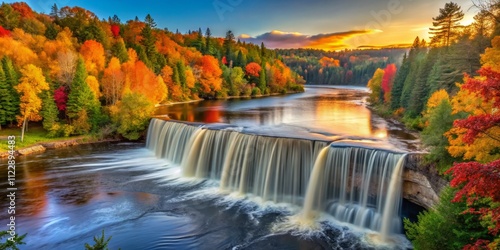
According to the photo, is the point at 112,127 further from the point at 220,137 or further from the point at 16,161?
the point at 220,137

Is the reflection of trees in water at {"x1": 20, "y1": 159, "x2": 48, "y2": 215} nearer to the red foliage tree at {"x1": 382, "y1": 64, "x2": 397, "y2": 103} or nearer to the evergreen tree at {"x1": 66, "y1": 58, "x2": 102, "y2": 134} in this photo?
the evergreen tree at {"x1": 66, "y1": 58, "x2": 102, "y2": 134}

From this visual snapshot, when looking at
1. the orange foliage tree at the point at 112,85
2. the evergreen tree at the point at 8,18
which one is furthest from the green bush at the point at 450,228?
the evergreen tree at the point at 8,18

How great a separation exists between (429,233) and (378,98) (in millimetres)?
41548

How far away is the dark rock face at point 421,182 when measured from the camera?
14148 millimetres

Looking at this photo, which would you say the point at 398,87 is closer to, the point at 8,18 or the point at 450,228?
the point at 450,228

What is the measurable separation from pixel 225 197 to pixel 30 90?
2441cm

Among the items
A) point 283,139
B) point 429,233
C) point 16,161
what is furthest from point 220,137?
point 16,161

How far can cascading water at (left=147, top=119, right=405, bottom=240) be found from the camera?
15125 mm

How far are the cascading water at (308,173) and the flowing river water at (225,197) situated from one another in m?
0.06

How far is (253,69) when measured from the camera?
3206 inches

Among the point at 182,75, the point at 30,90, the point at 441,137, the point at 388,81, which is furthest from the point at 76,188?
the point at 182,75

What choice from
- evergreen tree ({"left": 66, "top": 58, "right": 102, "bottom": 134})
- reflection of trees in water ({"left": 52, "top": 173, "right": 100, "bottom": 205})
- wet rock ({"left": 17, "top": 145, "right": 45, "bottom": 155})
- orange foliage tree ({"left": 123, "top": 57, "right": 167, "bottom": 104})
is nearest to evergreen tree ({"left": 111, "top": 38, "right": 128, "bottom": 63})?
orange foliage tree ({"left": 123, "top": 57, "right": 167, "bottom": 104})

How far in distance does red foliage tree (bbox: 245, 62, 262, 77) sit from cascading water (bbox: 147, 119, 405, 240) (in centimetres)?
5848

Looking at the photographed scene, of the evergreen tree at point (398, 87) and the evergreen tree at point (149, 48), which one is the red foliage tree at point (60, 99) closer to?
the evergreen tree at point (149, 48)
